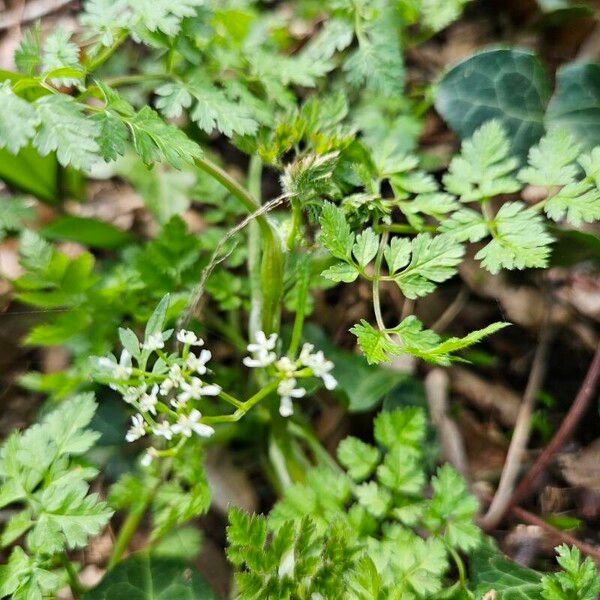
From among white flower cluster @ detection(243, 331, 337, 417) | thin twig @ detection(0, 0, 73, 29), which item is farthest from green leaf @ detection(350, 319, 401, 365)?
thin twig @ detection(0, 0, 73, 29)

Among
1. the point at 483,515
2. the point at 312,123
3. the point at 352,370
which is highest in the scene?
the point at 312,123

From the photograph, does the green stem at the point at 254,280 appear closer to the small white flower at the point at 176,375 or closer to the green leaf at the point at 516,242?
the small white flower at the point at 176,375

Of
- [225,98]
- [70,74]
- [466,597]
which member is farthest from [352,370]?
[70,74]

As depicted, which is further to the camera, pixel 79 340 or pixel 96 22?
pixel 79 340

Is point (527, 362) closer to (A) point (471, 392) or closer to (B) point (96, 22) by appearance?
(A) point (471, 392)

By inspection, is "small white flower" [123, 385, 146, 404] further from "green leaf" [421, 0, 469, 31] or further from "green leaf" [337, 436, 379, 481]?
"green leaf" [421, 0, 469, 31]

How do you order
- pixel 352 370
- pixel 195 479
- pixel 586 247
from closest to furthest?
1. pixel 195 479
2. pixel 586 247
3. pixel 352 370

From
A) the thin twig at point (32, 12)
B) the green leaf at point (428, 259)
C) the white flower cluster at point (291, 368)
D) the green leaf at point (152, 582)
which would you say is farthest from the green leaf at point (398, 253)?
the thin twig at point (32, 12)

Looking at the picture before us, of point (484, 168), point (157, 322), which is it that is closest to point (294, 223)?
point (157, 322)
